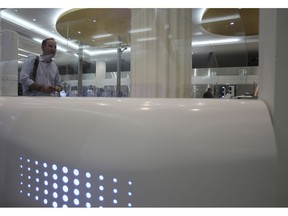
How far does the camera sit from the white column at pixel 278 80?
697 mm

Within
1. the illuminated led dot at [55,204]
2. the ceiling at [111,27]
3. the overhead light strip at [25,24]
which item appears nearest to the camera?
the illuminated led dot at [55,204]

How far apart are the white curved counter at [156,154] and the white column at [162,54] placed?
0.68m

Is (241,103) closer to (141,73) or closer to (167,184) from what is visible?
(167,184)

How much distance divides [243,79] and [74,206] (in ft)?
21.3

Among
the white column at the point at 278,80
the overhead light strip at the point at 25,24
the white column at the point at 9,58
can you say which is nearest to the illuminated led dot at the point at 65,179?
the white column at the point at 278,80

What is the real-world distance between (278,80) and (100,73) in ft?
8.88

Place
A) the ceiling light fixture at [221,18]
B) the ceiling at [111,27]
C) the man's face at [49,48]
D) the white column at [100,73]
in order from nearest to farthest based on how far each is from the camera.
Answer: the man's face at [49,48] → the ceiling at [111,27] → the white column at [100,73] → the ceiling light fixture at [221,18]

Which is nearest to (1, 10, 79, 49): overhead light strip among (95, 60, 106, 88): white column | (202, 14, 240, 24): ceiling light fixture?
(95, 60, 106, 88): white column

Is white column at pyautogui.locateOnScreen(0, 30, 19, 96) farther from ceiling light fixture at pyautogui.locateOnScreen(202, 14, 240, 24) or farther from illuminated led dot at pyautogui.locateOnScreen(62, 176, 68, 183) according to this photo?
ceiling light fixture at pyautogui.locateOnScreen(202, 14, 240, 24)

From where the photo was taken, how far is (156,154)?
2.26 feet

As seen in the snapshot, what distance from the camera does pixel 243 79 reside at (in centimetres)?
644

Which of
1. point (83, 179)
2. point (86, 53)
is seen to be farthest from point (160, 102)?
point (86, 53)

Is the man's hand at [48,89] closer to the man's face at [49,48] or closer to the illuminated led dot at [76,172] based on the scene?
the man's face at [49,48]

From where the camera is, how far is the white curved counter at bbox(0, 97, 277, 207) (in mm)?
674
